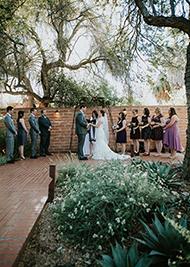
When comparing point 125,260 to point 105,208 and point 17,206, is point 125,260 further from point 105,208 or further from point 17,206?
point 17,206

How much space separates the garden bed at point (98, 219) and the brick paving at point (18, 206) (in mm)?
229

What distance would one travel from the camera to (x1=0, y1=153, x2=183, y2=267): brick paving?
380cm

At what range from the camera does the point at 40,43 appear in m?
14.7

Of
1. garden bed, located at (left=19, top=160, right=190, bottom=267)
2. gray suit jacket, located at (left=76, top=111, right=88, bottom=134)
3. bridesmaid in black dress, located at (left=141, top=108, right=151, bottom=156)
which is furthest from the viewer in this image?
bridesmaid in black dress, located at (left=141, top=108, right=151, bottom=156)

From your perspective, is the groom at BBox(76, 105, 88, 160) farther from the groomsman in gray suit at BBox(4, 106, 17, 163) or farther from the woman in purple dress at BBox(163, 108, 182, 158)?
the woman in purple dress at BBox(163, 108, 182, 158)

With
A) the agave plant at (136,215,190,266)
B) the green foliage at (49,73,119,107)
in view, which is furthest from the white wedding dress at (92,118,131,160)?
the agave plant at (136,215,190,266)

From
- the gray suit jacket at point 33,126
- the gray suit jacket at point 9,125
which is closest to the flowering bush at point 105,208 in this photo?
the gray suit jacket at point 9,125

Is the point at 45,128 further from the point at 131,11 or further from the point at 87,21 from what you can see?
the point at 131,11

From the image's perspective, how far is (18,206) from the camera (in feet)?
18.1

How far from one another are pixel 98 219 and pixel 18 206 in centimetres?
178

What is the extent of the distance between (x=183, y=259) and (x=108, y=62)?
13.0 meters

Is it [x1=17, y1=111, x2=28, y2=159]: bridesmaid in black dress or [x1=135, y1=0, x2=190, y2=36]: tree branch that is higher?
[x1=135, y1=0, x2=190, y2=36]: tree branch

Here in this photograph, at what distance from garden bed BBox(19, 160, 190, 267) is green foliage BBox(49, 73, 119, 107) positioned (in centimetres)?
1147

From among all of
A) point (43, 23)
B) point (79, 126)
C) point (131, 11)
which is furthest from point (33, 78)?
point (131, 11)
